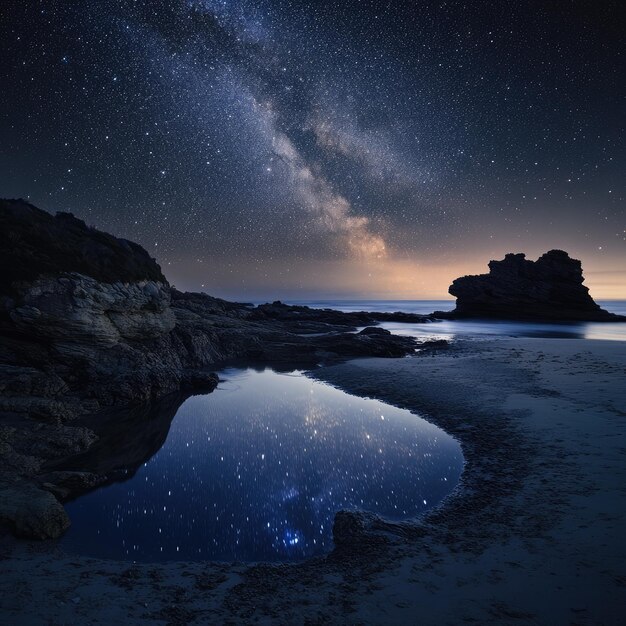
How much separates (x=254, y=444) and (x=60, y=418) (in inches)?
258

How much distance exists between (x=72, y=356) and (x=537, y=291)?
81211 millimetres

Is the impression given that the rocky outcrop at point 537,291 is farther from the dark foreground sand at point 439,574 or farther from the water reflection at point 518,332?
the dark foreground sand at point 439,574

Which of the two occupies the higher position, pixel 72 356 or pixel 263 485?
pixel 72 356

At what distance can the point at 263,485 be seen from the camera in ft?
25.7

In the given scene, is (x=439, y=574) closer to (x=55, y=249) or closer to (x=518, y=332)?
(x=55, y=249)

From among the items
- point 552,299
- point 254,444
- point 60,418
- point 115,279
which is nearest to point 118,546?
point 254,444

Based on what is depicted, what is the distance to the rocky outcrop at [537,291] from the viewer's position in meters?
70.2

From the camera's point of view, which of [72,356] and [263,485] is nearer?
[263,485]

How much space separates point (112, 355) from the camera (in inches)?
607

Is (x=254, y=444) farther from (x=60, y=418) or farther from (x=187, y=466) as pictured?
(x=60, y=418)

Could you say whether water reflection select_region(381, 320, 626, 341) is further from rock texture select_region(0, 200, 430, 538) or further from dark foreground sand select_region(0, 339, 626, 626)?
dark foreground sand select_region(0, 339, 626, 626)

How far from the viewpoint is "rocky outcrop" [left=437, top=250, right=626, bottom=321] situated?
7025 cm

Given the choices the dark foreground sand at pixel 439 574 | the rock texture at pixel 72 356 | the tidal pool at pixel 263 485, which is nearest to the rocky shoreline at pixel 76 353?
the rock texture at pixel 72 356

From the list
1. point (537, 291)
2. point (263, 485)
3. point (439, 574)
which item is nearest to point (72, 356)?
point (263, 485)
